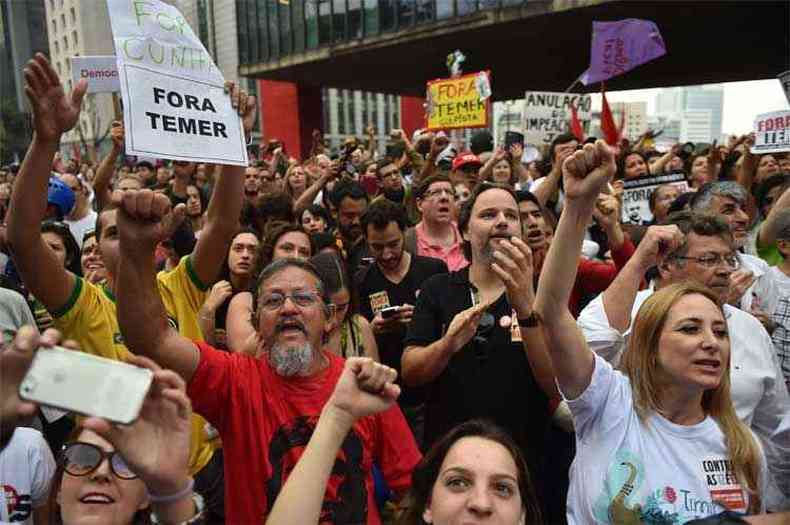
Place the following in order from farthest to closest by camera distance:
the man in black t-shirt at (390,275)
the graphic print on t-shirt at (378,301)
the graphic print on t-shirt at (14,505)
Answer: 1. the graphic print on t-shirt at (378,301)
2. the man in black t-shirt at (390,275)
3. the graphic print on t-shirt at (14,505)

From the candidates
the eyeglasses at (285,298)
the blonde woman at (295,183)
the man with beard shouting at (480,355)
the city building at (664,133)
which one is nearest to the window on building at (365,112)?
the city building at (664,133)

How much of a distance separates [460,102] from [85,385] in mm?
8960

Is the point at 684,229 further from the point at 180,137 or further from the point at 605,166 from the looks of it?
the point at 180,137

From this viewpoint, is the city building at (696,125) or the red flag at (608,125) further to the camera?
the city building at (696,125)

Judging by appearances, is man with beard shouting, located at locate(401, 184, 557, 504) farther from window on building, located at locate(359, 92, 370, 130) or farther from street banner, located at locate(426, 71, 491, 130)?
window on building, located at locate(359, 92, 370, 130)

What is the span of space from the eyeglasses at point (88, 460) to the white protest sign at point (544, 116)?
285 inches

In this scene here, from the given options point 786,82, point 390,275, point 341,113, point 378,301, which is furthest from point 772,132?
point 341,113

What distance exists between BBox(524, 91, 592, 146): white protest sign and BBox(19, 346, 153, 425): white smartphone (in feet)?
25.3

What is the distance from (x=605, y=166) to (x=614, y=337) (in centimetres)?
74

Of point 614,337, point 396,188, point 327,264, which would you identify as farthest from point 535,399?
point 396,188

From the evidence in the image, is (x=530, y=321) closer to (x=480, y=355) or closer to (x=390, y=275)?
(x=480, y=355)

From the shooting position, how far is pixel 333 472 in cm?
197

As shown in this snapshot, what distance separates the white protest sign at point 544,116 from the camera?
27.1ft

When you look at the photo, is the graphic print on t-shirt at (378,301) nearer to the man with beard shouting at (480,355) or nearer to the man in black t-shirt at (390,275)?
the man in black t-shirt at (390,275)
